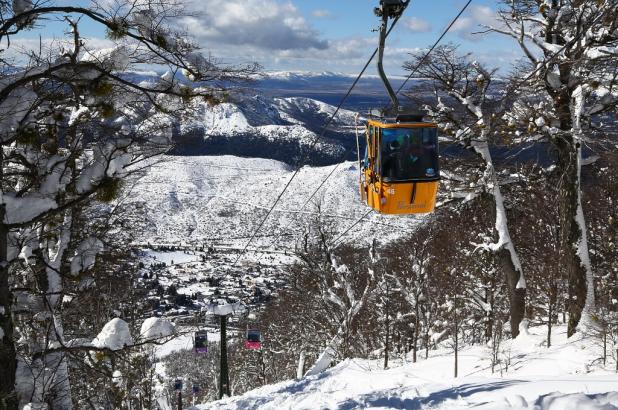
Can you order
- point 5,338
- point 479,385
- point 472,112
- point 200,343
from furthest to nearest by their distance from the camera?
point 200,343
point 472,112
point 479,385
point 5,338

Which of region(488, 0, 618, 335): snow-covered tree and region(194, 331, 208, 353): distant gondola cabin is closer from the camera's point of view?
region(488, 0, 618, 335): snow-covered tree

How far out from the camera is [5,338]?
21.5ft

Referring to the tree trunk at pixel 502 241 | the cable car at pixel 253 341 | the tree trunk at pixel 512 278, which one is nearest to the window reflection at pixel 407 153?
the tree trunk at pixel 502 241

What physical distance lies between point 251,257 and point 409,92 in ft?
400

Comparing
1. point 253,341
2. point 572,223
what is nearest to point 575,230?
point 572,223

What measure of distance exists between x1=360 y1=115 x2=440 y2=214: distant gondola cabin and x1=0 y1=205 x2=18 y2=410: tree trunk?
20.0 feet

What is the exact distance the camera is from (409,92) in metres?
17.0

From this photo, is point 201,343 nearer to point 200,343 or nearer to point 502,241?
point 200,343

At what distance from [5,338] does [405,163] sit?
6.88m

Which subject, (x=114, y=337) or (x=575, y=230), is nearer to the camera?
(x=114, y=337)

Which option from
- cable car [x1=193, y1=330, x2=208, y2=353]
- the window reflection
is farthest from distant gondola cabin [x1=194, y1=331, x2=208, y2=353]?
the window reflection

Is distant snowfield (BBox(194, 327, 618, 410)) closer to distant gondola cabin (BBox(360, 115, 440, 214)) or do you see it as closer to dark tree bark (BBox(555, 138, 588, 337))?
dark tree bark (BBox(555, 138, 588, 337))

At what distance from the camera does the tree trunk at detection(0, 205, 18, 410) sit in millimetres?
6430

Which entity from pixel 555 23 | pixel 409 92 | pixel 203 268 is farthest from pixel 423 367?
pixel 203 268
